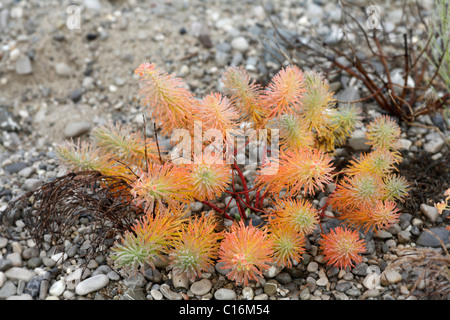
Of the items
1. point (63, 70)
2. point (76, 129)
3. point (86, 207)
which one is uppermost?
point (63, 70)

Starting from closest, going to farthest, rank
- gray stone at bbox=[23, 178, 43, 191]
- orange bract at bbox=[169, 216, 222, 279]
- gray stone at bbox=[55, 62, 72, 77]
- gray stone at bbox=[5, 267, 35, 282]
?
orange bract at bbox=[169, 216, 222, 279], gray stone at bbox=[5, 267, 35, 282], gray stone at bbox=[23, 178, 43, 191], gray stone at bbox=[55, 62, 72, 77]

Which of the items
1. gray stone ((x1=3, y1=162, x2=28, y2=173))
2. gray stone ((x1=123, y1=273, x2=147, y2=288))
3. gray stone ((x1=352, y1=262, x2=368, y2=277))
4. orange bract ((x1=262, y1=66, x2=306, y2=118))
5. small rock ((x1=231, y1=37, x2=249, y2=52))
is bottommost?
gray stone ((x1=123, y1=273, x2=147, y2=288))

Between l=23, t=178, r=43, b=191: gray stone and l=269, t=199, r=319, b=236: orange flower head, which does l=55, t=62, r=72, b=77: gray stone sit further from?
l=269, t=199, r=319, b=236: orange flower head

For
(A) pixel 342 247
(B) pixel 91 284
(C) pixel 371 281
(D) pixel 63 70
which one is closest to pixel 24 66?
(D) pixel 63 70

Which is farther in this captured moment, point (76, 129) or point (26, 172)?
point (76, 129)

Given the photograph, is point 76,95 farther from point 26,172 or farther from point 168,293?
point 168,293

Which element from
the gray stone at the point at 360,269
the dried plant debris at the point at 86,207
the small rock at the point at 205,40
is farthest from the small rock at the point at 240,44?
the gray stone at the point at 360,269

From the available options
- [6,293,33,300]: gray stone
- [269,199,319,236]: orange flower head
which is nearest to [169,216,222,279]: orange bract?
[269,199,319,236]: orange flower head

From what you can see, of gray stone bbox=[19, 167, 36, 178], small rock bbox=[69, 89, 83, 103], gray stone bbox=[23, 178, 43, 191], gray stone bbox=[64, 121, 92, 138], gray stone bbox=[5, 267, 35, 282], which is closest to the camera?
gray stone bbox=[5, 267, 35, 282]
